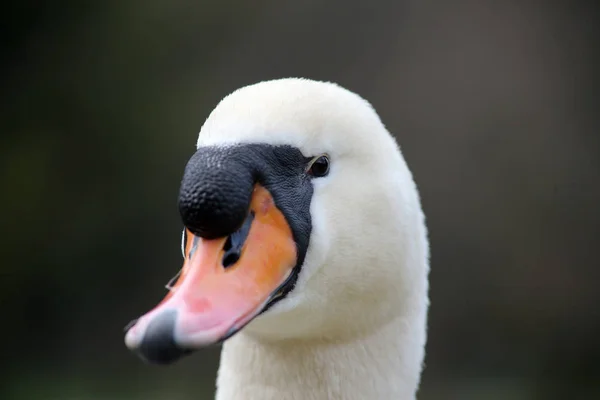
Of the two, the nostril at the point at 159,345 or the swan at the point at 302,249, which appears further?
the swan at the point at 302,249

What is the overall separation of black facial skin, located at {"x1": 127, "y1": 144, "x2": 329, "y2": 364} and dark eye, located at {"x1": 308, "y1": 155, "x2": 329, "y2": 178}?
0.05 feet

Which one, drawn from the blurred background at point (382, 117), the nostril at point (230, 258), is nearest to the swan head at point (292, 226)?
the nostril at point (230, 258)

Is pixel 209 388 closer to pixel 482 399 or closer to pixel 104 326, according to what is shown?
pixel 104 326

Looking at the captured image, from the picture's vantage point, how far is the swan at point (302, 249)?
1258 mm

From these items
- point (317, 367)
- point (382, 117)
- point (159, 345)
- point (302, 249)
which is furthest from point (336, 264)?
point (382, 117)

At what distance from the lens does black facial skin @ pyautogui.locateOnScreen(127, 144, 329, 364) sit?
1.25 metres

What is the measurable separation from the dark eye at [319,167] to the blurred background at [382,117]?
333 cm

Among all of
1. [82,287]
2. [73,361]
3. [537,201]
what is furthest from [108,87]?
[537,201]

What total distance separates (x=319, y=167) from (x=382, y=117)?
3353mm

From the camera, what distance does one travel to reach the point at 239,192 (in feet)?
4.19

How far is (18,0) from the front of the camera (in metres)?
4.98

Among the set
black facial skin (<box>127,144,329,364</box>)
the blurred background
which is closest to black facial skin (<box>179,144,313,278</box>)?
black facial skin (<box>127,144,329,364</box>)

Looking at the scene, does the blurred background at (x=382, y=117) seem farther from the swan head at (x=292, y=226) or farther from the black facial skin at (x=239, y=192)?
the black facial skin at (x=239, y=192)

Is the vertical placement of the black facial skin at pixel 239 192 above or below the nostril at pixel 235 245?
above
